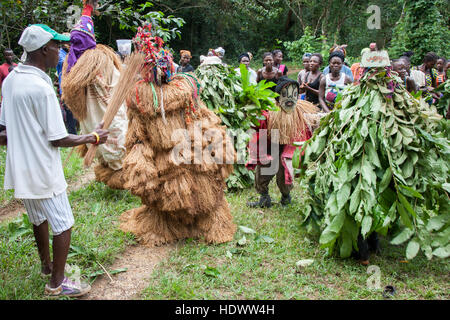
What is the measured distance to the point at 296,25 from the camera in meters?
22.4

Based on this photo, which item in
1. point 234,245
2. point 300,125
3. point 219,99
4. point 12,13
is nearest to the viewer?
point 234,245

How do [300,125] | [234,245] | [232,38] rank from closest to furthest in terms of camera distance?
1. [234,245]
2. [300,125]
3. [232,38]

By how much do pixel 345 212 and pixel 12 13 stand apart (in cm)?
639

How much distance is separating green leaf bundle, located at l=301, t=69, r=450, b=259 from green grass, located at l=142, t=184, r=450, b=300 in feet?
1.02

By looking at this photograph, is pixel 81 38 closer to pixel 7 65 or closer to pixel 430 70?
pixel 7 65

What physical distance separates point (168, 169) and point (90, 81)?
74.4 inches

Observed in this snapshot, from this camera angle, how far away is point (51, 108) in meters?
2.68

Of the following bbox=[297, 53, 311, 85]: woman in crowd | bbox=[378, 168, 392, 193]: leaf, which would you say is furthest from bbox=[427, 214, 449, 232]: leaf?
bbox=[297, 53, 311, 85]: woman in crowd

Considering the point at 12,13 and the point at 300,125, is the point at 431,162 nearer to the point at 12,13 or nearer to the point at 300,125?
the point at 300,125

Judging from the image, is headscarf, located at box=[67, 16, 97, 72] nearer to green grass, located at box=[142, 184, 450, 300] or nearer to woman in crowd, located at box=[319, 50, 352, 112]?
green grass, located at box=[142, 184, 450, 300]

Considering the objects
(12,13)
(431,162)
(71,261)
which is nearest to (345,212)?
(431,162)

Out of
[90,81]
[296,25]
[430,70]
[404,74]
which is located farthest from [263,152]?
[296,25]

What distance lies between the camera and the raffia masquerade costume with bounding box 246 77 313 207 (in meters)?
4.85

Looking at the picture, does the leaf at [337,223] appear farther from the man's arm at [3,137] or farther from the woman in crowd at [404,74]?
the woman in crowd at [404,74]
